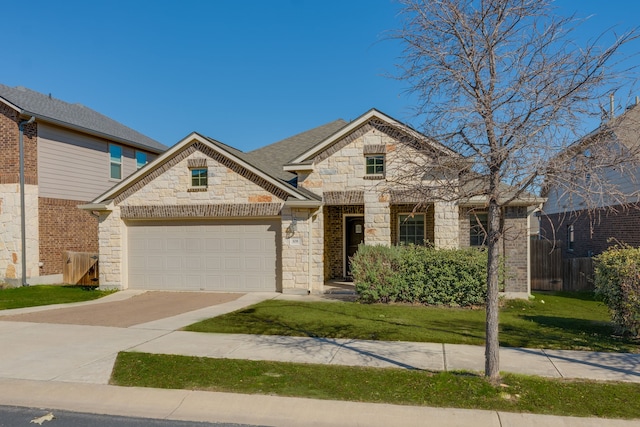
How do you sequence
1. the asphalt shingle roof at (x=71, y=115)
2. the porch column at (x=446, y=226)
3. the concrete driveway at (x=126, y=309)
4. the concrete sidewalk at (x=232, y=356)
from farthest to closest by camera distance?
the asphalt shingle roof at (x=71, y=115) → the porch column at (x=446, y=226) → the concrete driveway at (x=126, y=309) → the concrete sidewalk at (x=232, y=356)

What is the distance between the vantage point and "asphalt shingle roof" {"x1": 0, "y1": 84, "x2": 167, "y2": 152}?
648 inches

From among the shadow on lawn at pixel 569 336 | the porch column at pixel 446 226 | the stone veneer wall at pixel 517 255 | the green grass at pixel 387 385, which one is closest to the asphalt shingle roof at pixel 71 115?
the green grass at pixel 387 385

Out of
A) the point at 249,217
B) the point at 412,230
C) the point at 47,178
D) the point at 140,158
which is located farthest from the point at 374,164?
the point at 140,158

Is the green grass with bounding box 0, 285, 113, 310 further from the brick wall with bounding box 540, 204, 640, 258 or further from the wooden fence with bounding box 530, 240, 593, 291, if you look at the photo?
the wooden fence with bounding box 530, 240, 593, 291

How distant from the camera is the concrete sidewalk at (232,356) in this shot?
4.88 metres

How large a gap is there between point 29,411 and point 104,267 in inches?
401

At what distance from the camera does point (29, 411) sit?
5.20 m

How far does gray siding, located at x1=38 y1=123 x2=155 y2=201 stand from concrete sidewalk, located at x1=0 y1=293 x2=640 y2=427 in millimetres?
9012

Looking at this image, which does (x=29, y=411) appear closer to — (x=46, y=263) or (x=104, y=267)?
(x=104, y=267)

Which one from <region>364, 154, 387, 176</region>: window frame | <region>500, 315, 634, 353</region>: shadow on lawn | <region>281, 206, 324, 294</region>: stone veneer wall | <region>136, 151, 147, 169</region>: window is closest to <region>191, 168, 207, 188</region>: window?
<region>281, 206, 324, 294</region>: stone veneer wall

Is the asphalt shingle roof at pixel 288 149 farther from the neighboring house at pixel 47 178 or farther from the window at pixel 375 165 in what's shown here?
the neighboring house at pixel 47 178

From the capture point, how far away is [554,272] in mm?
15602

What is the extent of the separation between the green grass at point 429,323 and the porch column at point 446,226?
255 cm

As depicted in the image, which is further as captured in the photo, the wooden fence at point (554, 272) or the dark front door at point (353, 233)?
the dark front door at point (353, 233)
